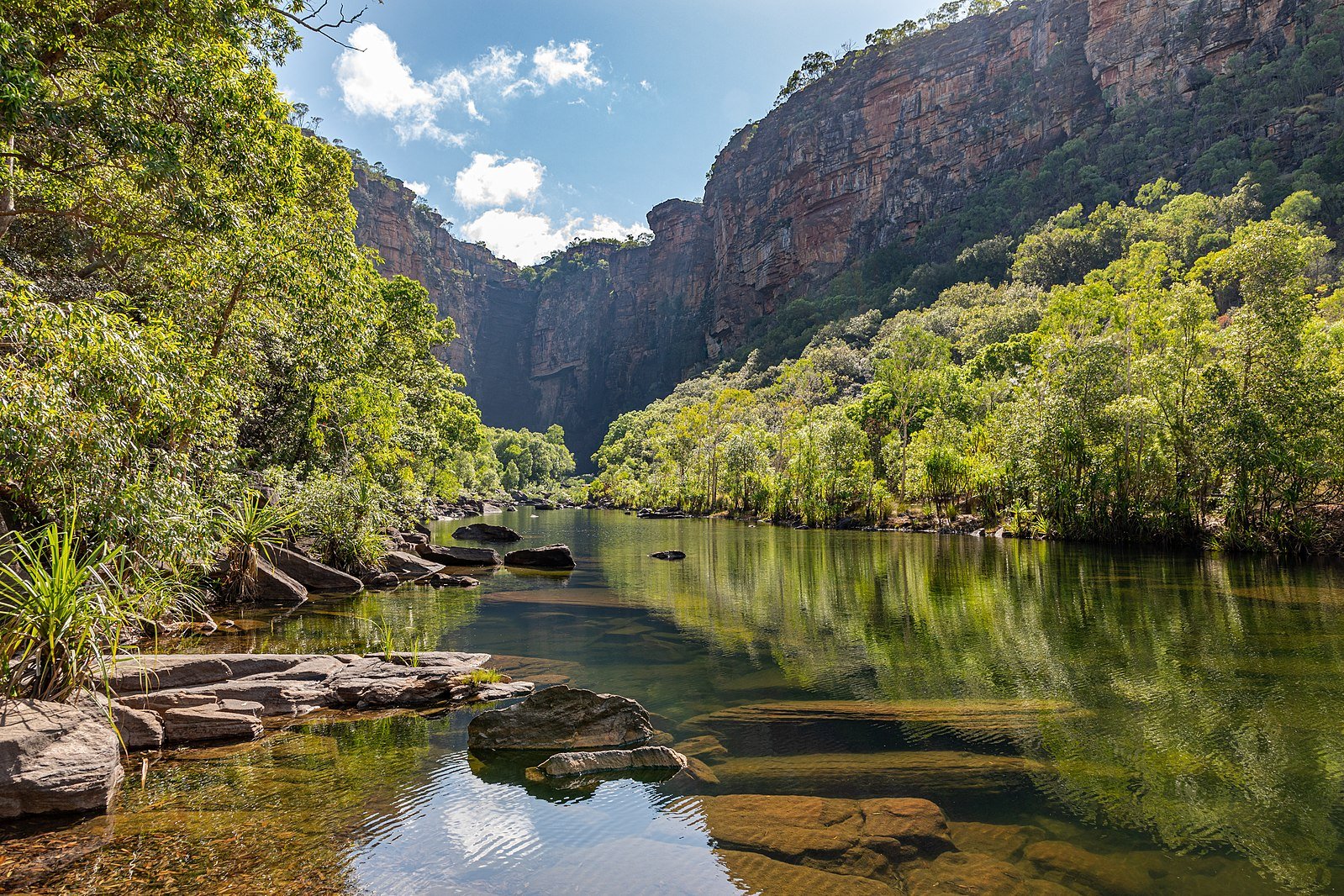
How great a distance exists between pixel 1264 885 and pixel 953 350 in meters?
69.6

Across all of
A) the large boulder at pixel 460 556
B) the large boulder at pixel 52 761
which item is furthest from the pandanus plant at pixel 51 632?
the large boulder at pixel 460 556

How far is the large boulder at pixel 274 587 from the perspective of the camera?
57.5 ft

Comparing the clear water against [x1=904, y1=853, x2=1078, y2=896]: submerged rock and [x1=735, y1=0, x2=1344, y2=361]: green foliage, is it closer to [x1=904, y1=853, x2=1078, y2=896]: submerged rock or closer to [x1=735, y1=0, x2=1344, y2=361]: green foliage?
[x1=904, y1=853, x2=1078, y2=896]: submerged rock

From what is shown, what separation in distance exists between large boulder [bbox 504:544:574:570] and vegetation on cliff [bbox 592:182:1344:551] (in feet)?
77.4

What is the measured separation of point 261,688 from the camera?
9219 mm

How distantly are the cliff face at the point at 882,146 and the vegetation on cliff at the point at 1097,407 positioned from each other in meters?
25.2

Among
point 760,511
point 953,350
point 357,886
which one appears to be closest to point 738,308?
point 953,350

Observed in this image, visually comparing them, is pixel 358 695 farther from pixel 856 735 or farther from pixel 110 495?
pixel 856 735

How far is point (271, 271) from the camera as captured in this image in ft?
45.7

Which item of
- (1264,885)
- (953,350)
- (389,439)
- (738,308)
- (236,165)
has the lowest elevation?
(1264,885)

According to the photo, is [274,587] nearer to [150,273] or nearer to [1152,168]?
[150,273]

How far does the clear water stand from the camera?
530cm

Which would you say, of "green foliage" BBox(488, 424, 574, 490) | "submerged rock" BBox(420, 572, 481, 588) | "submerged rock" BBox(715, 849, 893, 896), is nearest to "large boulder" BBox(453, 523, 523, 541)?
"submerged rock" BBox(420, 572, 481, 588)

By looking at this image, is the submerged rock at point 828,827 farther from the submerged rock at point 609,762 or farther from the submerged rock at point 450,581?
the submerged rock at point 450,581
